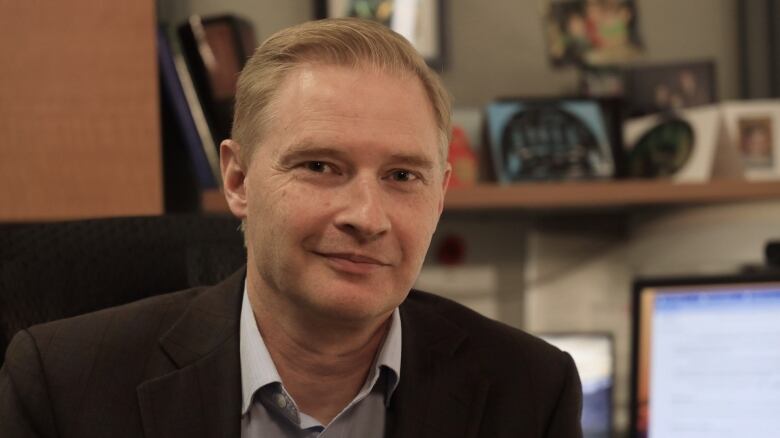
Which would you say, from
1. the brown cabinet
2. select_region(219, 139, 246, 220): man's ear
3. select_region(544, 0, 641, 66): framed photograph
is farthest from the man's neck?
select_region(544, 0, 641, 66): framed photograph

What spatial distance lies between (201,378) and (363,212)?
10.8 inches

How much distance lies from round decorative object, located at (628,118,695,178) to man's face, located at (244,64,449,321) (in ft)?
3.04

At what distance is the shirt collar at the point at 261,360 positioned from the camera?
3.32 ft

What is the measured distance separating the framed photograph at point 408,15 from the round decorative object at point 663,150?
0.43 m

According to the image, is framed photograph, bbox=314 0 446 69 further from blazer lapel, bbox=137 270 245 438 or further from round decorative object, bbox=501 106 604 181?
blazer lapel, bbox=137 270 245 438

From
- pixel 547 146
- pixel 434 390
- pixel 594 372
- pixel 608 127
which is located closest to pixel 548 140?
pixel 547 146

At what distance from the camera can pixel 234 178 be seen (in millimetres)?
1039

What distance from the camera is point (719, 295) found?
5.24ft

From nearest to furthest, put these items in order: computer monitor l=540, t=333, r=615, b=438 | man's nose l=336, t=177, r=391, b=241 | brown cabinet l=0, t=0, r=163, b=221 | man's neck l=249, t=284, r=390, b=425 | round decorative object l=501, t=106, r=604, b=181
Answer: man's nose l=336, t=177, r=391, b=241 < man's neck l=249, t=284, r=390, b=425 < brown cabinet l=0, t=0, r=163, b=221 < round decorative object l=501, t=106, r=604, b=181 < computer monitor l=540, t=333, r=615, b=438

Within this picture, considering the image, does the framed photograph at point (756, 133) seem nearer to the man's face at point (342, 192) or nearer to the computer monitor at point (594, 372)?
the computer monitor at point (594, 372)

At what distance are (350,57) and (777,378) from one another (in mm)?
1039

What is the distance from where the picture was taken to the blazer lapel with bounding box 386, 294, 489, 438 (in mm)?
1045

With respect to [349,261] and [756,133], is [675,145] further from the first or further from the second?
[349,261]

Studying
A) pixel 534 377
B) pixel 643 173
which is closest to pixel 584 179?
pixel 643 173
